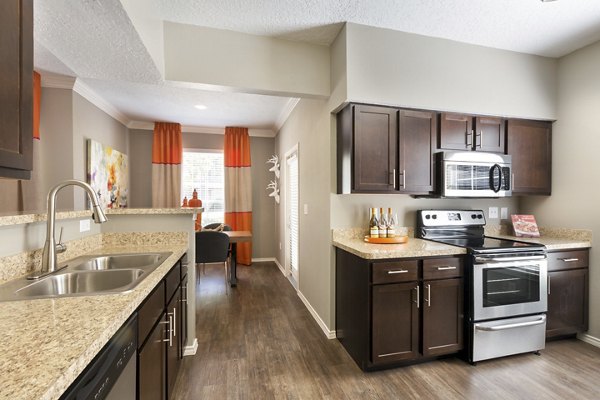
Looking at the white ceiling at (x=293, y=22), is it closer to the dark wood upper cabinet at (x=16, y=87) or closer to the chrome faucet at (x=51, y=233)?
the dark wood upper cabinet at (x=16, y=87)

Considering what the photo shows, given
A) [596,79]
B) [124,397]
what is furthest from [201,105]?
[596,79]

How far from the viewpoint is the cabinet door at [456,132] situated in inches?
99.9

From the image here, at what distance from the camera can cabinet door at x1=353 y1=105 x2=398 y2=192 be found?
7.54 ft

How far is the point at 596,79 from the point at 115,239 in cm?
442

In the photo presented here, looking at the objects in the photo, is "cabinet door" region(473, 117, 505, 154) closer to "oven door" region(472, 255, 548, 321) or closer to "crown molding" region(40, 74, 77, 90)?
"oven door" region(472, 255, 548, 321)

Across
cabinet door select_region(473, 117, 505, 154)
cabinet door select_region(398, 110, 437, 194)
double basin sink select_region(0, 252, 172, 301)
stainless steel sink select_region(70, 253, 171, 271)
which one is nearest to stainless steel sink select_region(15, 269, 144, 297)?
double basin sink select_region(0, 252, 172, 301)

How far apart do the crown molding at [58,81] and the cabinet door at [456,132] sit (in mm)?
4028

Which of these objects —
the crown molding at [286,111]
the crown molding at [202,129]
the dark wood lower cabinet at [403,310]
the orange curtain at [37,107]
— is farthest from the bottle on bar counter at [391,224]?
the orange curtain at [37,107]

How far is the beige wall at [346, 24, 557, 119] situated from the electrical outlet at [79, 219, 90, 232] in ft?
7.20

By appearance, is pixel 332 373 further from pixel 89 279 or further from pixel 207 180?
pixel 207 180

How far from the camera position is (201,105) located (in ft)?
13.4

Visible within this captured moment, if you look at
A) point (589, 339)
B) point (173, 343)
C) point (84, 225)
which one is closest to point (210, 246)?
point (84, 225)

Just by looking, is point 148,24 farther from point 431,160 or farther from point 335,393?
point 335,393

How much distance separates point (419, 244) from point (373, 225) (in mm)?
414
